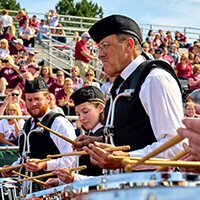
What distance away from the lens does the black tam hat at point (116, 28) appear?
15.5ft

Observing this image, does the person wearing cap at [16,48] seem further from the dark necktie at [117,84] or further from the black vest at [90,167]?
the dark necktie at [117,84]

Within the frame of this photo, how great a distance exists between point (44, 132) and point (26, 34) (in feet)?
38.0

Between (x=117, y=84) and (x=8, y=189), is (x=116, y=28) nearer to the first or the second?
(x=117, y=84)

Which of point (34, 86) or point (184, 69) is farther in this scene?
point (184, 69)

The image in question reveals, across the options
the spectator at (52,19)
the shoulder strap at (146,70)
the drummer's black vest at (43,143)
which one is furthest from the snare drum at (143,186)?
the spectator at (52,19)

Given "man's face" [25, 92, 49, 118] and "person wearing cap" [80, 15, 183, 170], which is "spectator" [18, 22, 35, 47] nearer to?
"man's face" [25, 92, 49, 118]

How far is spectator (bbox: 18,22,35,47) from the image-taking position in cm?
1759

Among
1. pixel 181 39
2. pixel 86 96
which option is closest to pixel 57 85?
pixel 86 96

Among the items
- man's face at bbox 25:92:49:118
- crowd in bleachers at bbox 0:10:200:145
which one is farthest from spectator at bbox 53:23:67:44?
man's face at bbox 25:92:49:118

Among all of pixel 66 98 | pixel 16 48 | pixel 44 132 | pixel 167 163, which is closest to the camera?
pixel 167 163

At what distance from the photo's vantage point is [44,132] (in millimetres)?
6379

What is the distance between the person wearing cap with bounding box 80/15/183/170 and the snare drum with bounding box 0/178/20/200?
1.72m

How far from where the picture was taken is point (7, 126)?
936 cm

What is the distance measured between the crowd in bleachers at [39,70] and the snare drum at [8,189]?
1.76 meters
